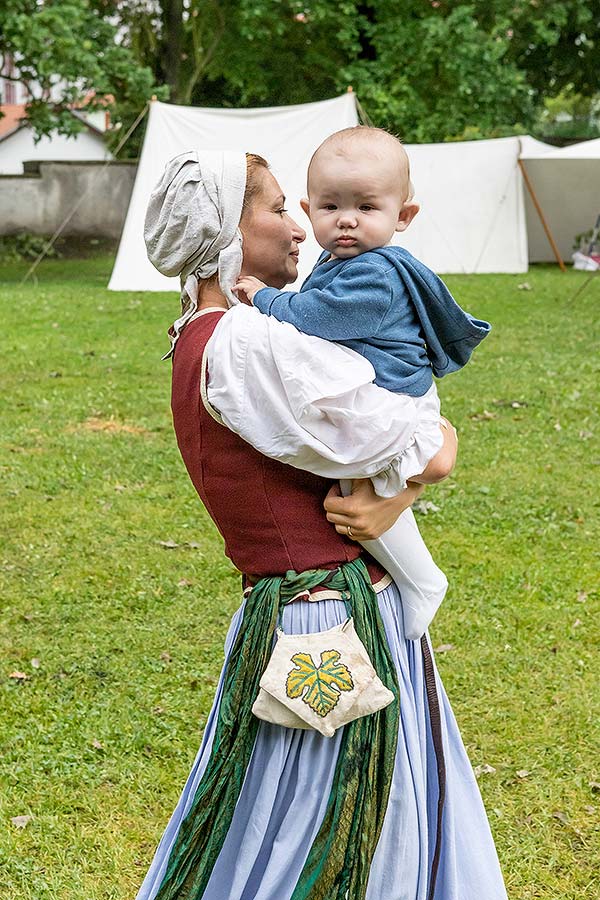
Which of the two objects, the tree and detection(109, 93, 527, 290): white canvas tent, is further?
detection(109, 93, 527, 290): white canvas tent

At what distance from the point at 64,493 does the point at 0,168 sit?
38.1 meters

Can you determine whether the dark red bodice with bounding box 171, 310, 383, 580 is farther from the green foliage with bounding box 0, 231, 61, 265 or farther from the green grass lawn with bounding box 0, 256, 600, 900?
the green foliage with bounding box 0, 231, 61, 265

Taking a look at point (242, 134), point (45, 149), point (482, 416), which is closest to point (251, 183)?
point (482, 416)

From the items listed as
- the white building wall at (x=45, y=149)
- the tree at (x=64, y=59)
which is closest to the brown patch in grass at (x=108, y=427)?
the tree at (x=64, y=59)

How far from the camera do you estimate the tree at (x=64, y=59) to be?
12.9m

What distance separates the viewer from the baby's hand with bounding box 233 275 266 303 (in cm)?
185

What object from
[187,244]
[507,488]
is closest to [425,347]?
[187,244]

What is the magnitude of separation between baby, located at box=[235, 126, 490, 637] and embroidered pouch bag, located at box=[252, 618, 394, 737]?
10.6 inches

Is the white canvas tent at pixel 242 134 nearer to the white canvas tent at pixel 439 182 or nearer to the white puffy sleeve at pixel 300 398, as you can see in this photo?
the white canvas tent at pixel 439 182

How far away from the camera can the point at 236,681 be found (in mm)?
1957

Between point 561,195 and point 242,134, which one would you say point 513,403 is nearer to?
point 242,134

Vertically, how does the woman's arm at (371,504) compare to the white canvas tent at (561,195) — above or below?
above

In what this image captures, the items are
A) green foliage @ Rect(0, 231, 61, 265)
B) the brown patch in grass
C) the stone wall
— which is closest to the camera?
the brown patch in grass

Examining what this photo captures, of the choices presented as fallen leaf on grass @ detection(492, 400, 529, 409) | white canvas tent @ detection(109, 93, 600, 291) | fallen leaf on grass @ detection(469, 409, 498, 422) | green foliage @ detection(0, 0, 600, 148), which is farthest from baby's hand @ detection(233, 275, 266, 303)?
green foliage @ detection(0, 0, 600, 148)
